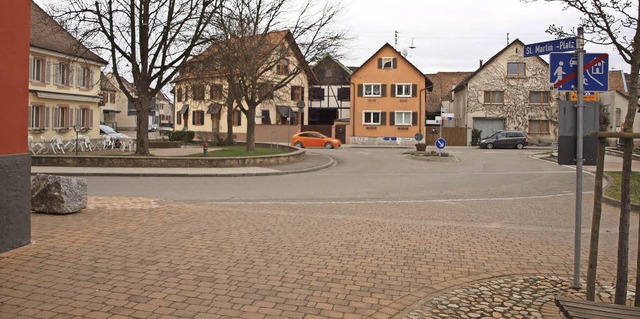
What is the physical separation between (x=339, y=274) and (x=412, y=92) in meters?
49.1

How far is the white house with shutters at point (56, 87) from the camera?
3381 cm

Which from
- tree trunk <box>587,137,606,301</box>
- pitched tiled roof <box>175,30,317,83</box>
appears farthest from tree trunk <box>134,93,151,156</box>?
tree trunk <box>587,137,606,301</box>

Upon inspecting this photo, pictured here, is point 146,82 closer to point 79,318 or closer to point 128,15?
point 128,15

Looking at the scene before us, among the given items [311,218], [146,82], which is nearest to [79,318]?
[311,218]

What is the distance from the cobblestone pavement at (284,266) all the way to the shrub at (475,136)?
43.6 metres

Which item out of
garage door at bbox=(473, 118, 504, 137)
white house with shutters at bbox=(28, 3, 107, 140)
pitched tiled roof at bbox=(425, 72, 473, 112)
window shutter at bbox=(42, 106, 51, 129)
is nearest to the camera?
white house with shutters at bbox=(28, 3, 107, 140)

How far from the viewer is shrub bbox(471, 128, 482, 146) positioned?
5297 centimetres

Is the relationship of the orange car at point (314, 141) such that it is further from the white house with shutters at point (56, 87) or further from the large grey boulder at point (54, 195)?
the large grey boulder at point (54, 195)

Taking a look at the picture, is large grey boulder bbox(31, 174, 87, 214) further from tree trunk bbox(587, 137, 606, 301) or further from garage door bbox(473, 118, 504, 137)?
garage door bbox(473, 118, 504, 137)

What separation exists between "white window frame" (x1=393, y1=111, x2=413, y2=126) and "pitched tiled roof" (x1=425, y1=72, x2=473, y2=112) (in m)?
15.7

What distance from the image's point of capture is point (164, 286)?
553 centimetres

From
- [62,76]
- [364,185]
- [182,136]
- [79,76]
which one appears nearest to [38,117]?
[62,76]

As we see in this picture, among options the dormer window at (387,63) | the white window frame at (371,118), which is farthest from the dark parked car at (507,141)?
the dormer window at (387,63)

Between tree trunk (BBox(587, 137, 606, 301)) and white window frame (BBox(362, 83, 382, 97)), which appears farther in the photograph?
white window frame (BBox(362, 83, 382, 97))
